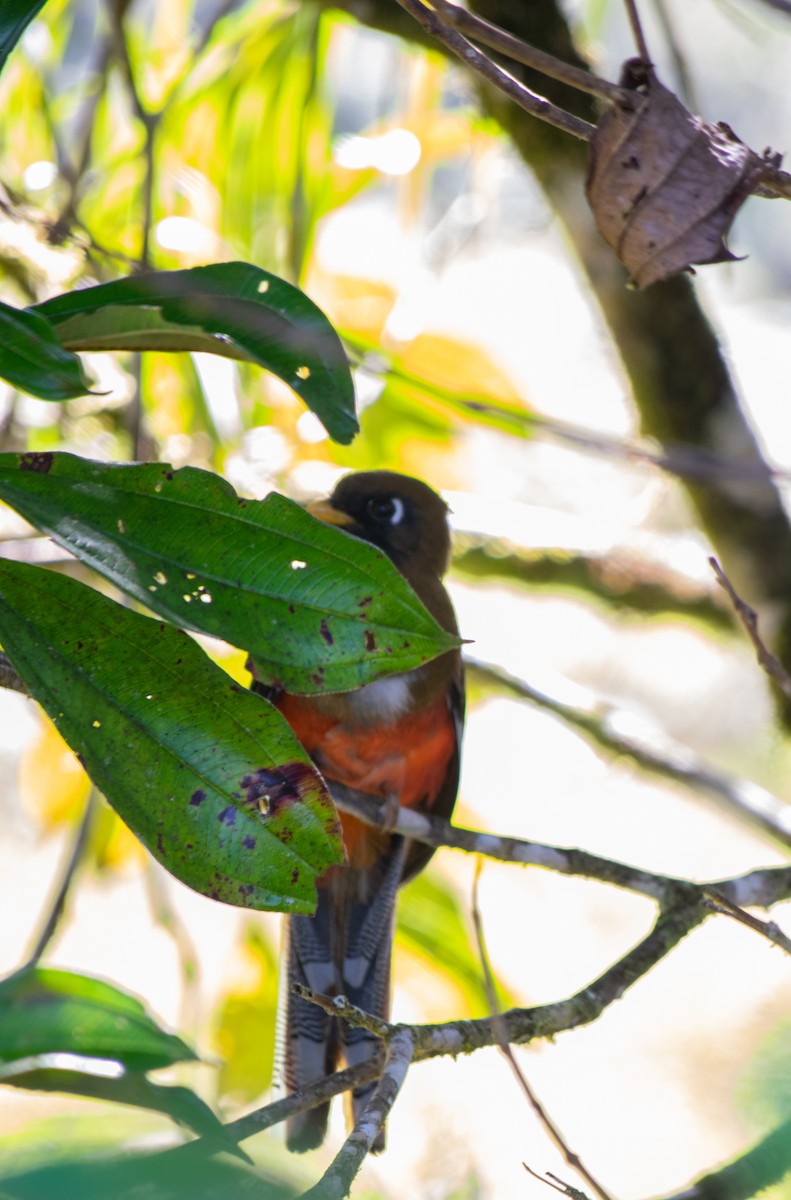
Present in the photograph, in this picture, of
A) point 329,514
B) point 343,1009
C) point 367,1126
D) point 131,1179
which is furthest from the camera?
point 329,514

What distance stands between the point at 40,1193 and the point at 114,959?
6.46 m

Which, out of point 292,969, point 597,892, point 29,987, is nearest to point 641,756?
point 292,969

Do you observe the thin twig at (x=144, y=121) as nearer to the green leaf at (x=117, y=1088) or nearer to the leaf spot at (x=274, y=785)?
the leaf spot at (x=274, y=785)

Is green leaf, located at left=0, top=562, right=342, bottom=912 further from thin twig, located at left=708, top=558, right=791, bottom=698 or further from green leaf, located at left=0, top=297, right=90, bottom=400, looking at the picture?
thin twig, located at left=708, top=558, right=791, bottom=698

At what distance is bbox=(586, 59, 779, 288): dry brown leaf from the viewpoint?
58.9 inches

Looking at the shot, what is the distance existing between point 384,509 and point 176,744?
69.9 inches

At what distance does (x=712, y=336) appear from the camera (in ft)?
9.46

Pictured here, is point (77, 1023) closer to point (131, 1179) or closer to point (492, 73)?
point (131, 1179)

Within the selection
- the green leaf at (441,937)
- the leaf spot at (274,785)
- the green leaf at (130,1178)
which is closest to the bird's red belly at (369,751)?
the green leaf at (441,937)

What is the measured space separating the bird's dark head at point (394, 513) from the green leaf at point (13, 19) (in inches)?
63.3

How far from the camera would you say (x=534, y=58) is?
1.39m

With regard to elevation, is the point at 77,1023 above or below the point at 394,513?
below

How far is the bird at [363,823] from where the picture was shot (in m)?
2.55

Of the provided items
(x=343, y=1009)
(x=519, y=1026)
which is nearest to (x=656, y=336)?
(x=519, y=1026)
